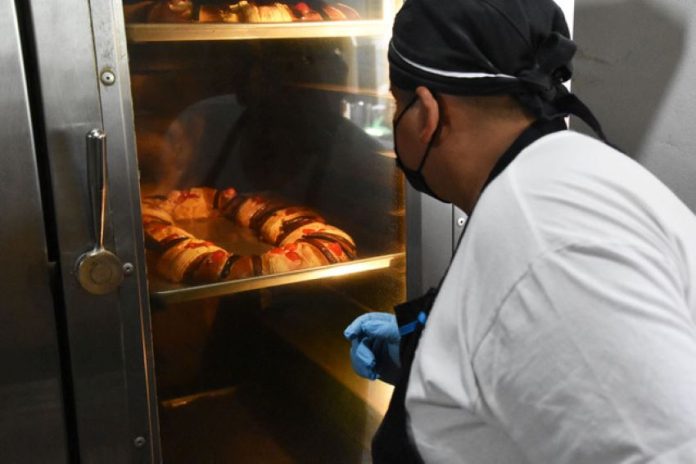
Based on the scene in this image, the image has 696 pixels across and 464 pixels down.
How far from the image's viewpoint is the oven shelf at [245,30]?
4.29ft

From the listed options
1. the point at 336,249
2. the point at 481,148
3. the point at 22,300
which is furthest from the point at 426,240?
the point at 22,300

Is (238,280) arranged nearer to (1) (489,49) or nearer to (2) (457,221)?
(2) (457,221)

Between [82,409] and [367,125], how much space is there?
2.95 feet

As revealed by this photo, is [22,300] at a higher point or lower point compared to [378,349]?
higher

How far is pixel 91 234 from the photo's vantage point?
1.20 meters

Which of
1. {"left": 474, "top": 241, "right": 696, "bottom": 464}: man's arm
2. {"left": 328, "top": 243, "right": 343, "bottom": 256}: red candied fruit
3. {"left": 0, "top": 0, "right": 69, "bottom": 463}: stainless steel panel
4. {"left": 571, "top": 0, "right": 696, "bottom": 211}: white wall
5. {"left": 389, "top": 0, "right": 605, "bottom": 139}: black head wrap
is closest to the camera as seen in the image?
{"left": 474, "top": 241, "right": 696, "bottom": 464}: man's arm

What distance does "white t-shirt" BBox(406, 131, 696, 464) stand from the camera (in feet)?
2.33

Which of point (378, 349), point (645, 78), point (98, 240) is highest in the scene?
point (645, 78)

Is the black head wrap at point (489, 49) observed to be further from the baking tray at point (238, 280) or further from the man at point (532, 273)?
the baking tray at point (238, 280)

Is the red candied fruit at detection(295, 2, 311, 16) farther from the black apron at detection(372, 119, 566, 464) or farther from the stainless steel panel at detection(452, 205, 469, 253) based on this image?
the black apron at detection(372, 119, 566, 464)

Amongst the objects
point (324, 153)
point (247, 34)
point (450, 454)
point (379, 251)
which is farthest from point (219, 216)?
point (450, 454)

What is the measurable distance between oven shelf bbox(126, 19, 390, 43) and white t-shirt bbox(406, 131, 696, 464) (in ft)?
2.33

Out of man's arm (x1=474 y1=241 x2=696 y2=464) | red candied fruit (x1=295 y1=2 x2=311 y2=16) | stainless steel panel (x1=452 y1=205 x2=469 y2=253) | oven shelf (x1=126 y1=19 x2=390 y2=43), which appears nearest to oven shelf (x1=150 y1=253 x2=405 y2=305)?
stainless steel panel (x1=452 y1=205 x2=469 y2=253)

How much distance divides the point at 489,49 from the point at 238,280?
2.40ft
